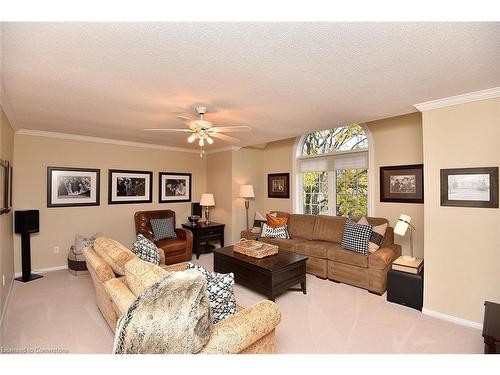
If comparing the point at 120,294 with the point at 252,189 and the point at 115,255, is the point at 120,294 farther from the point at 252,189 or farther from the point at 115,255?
the point at 252,189

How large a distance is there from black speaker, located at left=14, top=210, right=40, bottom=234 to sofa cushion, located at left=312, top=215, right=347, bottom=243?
180 inches

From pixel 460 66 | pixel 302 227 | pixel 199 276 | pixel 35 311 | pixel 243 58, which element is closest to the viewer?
pixel 199 276

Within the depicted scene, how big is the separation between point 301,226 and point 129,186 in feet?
11.7

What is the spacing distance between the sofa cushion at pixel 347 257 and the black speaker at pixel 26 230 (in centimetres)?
458

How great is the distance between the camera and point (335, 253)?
145 inches

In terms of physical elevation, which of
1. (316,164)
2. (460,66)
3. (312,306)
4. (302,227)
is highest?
(460,66)

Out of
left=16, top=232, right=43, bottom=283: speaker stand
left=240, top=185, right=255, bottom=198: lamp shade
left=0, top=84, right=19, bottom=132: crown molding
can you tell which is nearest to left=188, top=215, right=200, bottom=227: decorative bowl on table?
left=240, top=185, right=255, bottom=198: lamp shade

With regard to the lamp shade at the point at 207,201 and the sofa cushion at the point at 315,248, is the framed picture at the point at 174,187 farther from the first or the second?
the sofa cushion at the point at 315,248

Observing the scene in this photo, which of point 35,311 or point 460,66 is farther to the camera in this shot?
point 35,311
